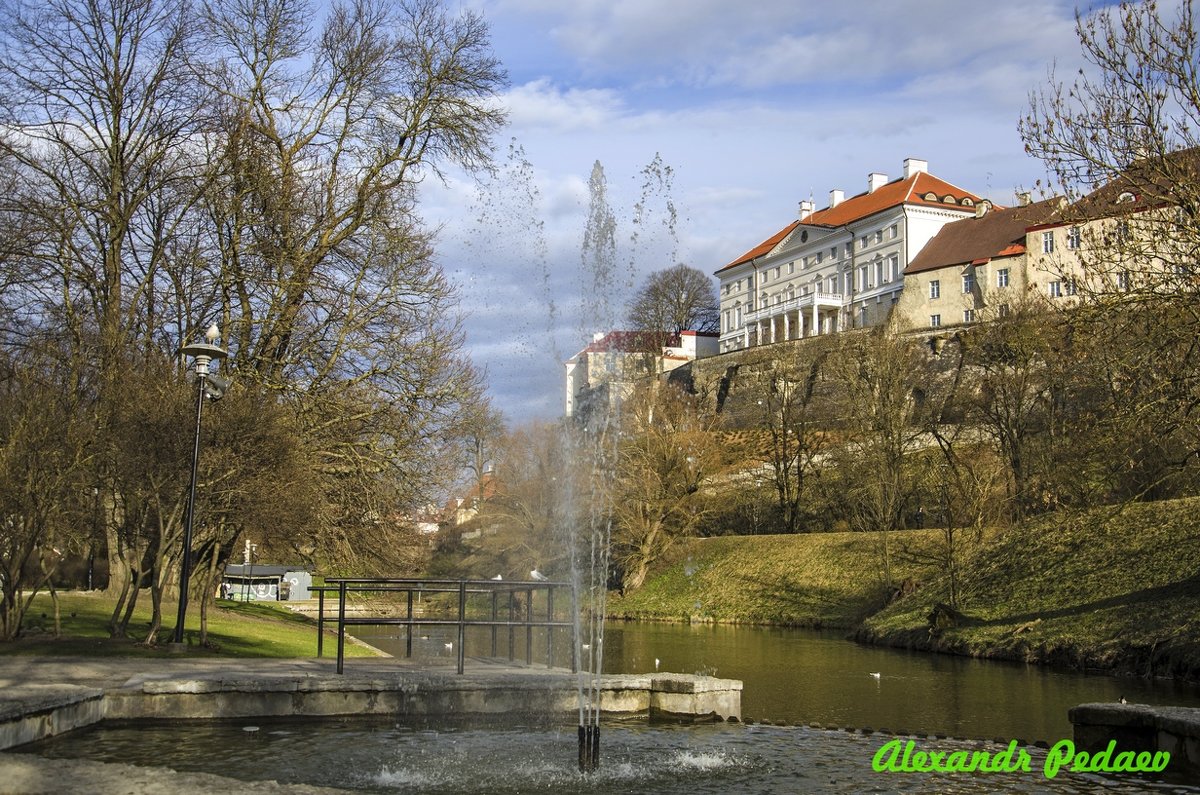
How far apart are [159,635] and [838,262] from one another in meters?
80.8

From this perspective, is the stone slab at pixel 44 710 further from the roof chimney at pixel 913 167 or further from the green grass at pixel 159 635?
the roof chimney at pixel 913 167

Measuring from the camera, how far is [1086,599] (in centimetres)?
2672

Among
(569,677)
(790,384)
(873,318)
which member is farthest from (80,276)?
(873,318)

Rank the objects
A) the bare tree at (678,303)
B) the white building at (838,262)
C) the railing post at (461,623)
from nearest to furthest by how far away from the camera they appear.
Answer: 1. the railing post at (461,623)
2. the white building at (838,262)
3. the bare tree at (678,303)

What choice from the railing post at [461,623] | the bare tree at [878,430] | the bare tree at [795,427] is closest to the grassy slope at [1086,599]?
the bare tree at [878,430]

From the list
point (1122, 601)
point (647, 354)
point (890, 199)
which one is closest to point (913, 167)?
point (890, 199)

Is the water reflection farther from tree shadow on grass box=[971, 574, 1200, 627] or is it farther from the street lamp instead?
the street lamp

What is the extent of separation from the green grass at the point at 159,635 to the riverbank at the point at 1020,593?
50.1ft

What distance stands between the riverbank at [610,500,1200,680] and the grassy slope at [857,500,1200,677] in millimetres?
35

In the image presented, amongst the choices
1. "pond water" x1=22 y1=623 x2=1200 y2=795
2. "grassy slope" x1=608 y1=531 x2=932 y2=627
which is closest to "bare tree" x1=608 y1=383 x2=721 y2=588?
"grassy slope" x1=608 y1=531 x2=932 y2=627

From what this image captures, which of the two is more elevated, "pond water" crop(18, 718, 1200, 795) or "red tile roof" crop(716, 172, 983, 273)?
"red tile roof" crop(716, 172, 983, 273)

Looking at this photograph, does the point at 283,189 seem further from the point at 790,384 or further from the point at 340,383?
the point at 790,384

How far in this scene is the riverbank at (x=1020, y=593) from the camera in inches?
914

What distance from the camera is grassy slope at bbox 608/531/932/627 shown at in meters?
40.5
